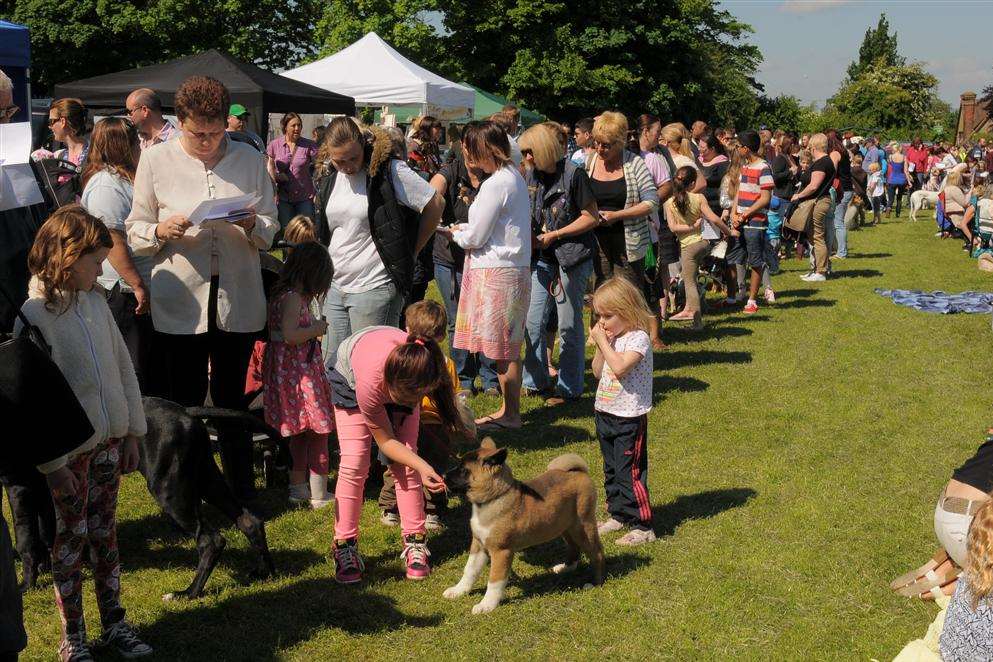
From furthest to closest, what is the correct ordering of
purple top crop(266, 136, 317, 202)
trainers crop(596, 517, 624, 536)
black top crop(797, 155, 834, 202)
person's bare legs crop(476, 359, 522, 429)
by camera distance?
black top crop(797, 155, 834, 202) < purple top crop(266, 136, 317, 202) < person's bare legs crop(476, 359, 522, 429) < trainers crop(596, 517, 624, 536)

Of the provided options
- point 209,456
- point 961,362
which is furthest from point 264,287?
point 961,362

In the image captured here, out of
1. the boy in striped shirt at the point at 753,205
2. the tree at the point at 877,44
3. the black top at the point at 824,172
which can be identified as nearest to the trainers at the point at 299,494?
the boy in striped shirt at the point at 753,205

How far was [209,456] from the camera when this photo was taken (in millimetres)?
4398

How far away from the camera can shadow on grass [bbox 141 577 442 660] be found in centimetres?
393

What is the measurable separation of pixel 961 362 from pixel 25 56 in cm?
907

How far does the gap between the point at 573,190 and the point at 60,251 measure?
423 centimetres

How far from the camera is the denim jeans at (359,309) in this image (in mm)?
5578

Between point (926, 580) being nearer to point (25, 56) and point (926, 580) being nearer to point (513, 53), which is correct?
point (25, 56)

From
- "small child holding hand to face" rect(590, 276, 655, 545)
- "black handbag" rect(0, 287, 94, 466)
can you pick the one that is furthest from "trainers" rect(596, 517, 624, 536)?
"black handbag" rect(0, 287, 94, 466)

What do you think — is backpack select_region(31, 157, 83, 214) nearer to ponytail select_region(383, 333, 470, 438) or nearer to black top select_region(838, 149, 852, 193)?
ponytail select_region(383, 333, 470, 438)

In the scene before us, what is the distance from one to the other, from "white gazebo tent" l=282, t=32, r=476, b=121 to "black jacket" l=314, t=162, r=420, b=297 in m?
11.0

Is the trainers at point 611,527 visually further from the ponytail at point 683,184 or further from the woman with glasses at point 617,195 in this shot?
the ponytail at point 683,184

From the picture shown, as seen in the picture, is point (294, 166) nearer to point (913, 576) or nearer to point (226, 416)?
point (226, 416)

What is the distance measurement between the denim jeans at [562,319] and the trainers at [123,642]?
3911 millimetres
